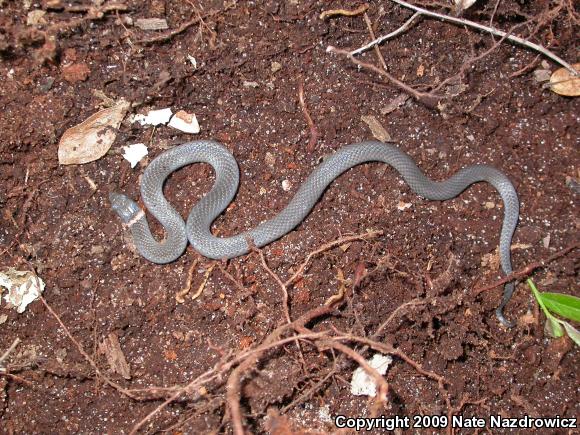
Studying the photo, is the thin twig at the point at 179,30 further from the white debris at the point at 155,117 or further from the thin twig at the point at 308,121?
the thin twig at the point at 308,121

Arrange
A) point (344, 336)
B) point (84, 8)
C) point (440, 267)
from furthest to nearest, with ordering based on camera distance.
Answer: point (440, 267), point (84, 8), point (344, 336)

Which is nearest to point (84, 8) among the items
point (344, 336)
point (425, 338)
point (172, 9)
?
point (172, 9)

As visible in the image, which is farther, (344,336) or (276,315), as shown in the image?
(276,315)

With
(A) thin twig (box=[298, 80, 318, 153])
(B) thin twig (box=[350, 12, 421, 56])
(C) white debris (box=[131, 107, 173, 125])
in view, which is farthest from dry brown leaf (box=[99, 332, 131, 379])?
(B) thin twig (box=[350, 12, 421, 56])

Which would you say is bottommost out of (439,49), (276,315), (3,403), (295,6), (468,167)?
(3,403)

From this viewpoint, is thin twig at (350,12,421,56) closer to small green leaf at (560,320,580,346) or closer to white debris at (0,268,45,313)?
small green leaf at (560,320,580,346)

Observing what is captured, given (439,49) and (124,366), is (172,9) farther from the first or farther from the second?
(124,366)

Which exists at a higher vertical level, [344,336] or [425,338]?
[344,336]
